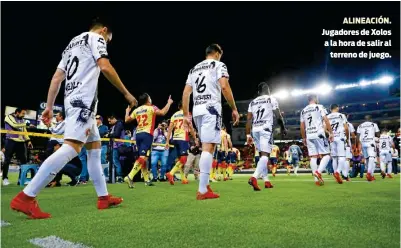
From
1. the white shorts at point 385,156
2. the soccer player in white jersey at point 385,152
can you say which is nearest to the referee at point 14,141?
the soccer player in white jersey at point 385,152

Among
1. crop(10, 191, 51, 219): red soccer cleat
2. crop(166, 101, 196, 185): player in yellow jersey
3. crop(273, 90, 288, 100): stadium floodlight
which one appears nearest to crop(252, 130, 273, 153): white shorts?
crop(166, 101, 196, 185): player in yellow jersey

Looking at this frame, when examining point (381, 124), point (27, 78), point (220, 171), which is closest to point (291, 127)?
point (381, 124)

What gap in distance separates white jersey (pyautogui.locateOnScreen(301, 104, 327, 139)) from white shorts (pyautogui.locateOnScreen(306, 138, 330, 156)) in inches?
7.2

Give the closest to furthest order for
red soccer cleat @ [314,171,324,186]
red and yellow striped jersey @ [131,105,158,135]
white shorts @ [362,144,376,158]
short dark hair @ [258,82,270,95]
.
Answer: short dark hair @ [258,82,270,95] → red and yellow striped jersey @ [131,105,158,135] → red soccer cleat @ [314,171,324,186] → white shorts @ [362,144,376,158]

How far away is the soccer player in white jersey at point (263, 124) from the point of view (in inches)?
288

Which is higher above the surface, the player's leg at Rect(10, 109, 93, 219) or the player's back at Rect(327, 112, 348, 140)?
the player's back at Rect(327, 112, 348, 140)

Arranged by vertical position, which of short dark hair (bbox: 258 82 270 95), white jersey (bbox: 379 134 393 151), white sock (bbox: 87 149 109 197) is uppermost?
short dark hair (bbox: 258 82 270 95)

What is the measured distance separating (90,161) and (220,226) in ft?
6.56

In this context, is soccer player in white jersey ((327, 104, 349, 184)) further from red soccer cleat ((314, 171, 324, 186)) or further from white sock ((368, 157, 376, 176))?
red soccer cleat ((314, 171, 324, 186))

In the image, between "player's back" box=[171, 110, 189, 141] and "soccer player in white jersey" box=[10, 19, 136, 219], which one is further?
"player's back" box=[171, 110, 189, 141]

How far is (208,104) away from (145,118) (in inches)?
132

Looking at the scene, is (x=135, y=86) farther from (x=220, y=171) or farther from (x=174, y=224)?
(x=174, y=224)

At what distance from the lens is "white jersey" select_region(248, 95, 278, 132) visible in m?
7.45

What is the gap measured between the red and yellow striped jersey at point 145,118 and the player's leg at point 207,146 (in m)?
3.25
